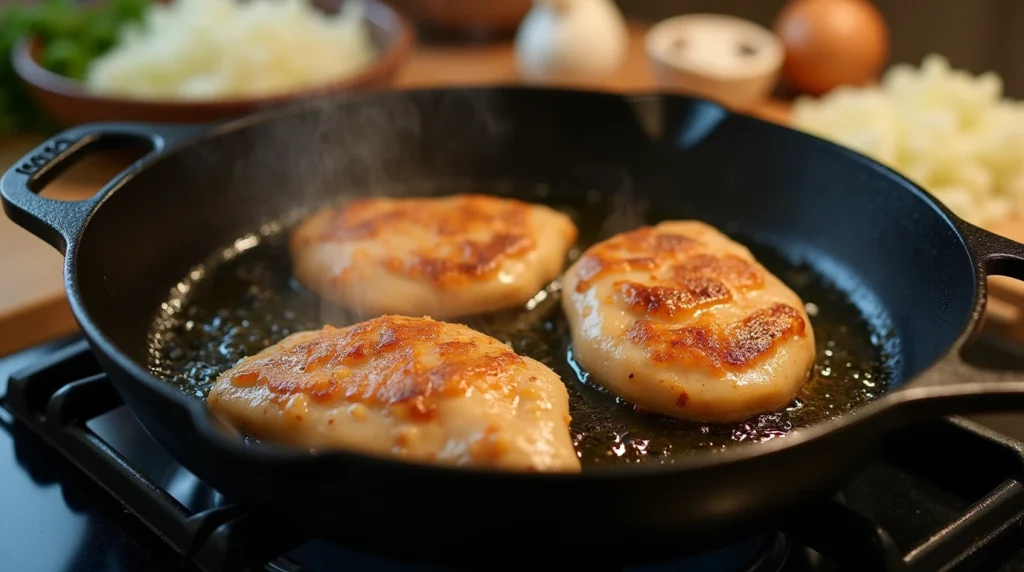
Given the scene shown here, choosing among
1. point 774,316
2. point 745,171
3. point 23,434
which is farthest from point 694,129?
point 23,434

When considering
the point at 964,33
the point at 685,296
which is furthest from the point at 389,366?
the point at 964,33

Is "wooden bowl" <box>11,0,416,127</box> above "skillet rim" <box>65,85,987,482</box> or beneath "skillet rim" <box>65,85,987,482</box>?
beneath

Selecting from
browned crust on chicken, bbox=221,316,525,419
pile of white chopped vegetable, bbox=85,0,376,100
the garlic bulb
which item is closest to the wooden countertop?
the garlic bulb

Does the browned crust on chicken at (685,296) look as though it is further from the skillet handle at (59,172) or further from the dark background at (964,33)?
the dark background at (964,33)

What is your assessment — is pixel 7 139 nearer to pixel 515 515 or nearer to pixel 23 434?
pixel 23 434

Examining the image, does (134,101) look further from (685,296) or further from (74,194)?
(685,296)

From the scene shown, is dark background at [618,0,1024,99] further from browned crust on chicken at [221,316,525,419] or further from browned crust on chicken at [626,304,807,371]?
browned crust on chicken at [221,316,525,419]
